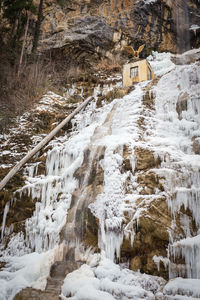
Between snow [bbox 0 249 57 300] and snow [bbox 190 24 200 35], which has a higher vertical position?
snow [bbox 190 24 200 35]

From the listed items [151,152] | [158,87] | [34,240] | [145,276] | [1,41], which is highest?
[1,41]

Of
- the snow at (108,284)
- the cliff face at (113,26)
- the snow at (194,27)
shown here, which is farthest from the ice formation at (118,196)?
the snow at (194,27)

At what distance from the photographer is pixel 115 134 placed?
5.65 meters

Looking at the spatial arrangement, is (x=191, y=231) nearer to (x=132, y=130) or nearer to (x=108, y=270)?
(x=108, y=270)

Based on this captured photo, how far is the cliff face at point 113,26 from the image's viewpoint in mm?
14039

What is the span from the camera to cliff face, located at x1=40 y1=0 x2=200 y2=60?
1404cm

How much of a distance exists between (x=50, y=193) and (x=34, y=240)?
39.6 inches

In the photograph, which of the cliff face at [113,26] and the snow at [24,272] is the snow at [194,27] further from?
the snow at [24,272]

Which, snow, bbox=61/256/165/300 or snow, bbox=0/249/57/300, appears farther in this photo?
snow, bbox=0/249/57/300

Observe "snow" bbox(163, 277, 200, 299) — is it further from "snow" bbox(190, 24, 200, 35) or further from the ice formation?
"snow" bbox(190, 24, 200, 35)

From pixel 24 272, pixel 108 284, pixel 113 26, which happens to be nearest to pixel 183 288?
pixel 108 284

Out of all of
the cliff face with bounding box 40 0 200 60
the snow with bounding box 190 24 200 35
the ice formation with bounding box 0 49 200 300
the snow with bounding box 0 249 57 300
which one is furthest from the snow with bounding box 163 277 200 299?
the snow with bounding box 190 24 200 35

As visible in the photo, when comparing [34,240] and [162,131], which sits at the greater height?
[162,131]

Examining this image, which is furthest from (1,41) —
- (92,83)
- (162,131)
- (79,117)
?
(162,131)
